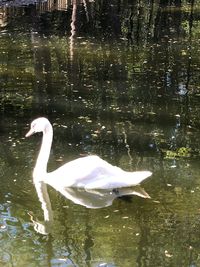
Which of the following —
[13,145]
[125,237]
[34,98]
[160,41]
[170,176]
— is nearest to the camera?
[125,237]

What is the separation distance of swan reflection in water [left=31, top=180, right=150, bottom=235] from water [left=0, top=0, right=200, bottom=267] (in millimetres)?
27

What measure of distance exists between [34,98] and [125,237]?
6224 millimetres

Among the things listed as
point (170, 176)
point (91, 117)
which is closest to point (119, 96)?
point (91, 117)

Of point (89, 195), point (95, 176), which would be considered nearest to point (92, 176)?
point (95, 176)

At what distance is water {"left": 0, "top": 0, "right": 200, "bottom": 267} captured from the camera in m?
6.80

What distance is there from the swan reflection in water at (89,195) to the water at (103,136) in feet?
0.09

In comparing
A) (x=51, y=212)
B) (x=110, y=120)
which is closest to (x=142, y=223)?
(x=51, y=212)

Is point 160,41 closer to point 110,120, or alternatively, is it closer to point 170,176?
point 110,120

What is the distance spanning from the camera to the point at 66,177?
318 inches

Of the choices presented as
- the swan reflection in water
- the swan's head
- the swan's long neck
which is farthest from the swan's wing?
the swan's head

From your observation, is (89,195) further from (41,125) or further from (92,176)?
(41,125)

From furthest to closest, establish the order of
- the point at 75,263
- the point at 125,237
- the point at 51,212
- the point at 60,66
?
the point at 60,66
the point at 51,212
the point at 125,237
the point at 75,263

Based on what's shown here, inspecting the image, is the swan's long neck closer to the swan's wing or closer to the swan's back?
the swan's back

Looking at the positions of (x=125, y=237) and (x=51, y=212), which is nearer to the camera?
(x=125, y=237)
